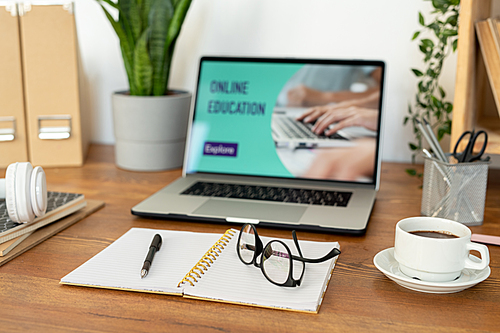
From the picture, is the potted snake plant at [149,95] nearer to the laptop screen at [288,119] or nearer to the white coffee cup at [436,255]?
the laptop screen at [288,119]

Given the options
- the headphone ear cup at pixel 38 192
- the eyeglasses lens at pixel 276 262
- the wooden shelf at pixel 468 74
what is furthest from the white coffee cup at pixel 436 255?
the headphone ear cup at pixel 38 192

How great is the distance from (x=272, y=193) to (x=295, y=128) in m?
0.18

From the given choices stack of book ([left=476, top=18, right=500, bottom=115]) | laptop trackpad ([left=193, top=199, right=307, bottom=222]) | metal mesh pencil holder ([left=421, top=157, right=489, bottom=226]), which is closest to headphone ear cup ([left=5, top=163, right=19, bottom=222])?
laptop trackpad ([left=193, top=199, right=307, bottom=222])

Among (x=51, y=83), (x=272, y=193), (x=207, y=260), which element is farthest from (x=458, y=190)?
(x=51, y=83)

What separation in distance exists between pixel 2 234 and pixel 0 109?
0.56 meters

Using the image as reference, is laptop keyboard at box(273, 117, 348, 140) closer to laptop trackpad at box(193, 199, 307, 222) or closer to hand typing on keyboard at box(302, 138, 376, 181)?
hand typing on keyboard at box(302, 138, 376, 181)

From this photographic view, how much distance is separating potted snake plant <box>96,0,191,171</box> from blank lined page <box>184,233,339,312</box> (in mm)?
573

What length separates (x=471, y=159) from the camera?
83 cm

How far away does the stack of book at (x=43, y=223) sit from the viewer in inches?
27.4

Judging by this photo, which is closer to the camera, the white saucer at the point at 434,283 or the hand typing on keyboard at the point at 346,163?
the white saucer at the point at 434,283

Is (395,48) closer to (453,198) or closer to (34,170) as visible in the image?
(453,198)

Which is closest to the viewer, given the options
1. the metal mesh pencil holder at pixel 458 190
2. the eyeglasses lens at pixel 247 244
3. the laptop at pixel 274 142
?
the eyeglasses lens at pixel 247 244

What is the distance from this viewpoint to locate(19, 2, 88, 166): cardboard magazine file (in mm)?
1136

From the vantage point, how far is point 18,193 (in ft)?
2.31
